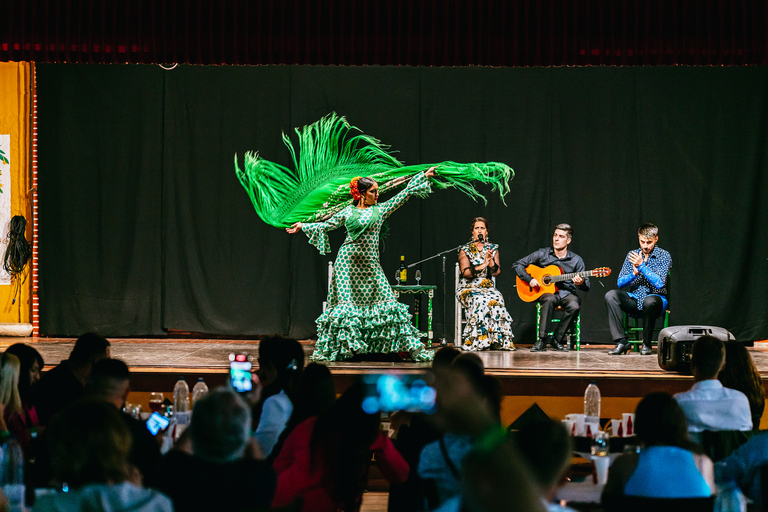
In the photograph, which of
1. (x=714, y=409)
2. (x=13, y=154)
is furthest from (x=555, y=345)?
(x=13, y=154)

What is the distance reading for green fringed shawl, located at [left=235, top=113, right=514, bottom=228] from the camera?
8336 millimetres

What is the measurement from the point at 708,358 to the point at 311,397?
1620 millimetres

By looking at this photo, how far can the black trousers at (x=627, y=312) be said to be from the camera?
7277 mm

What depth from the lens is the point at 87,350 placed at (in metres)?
3.60

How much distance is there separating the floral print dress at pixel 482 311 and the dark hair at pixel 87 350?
4.67 m

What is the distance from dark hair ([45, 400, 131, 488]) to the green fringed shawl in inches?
246

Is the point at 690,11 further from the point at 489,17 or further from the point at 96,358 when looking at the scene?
the point at 96,358

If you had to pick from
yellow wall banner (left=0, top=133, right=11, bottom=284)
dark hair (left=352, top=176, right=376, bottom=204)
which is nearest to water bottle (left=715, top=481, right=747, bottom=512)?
dark hair (left=352, top=176, right=376, bottom=204)

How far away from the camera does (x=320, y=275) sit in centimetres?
898

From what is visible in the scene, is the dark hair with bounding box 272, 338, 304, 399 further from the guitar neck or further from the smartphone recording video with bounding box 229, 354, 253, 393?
the guitar neck

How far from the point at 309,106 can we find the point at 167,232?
2.22 metres

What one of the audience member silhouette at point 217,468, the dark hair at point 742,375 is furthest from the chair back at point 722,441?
the audience member silhouette at point 217,468

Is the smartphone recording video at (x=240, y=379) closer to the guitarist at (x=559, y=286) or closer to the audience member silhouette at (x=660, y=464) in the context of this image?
the audience member silhouette at (x=660, y=464)

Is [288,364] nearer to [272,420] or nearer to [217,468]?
[272,420]
